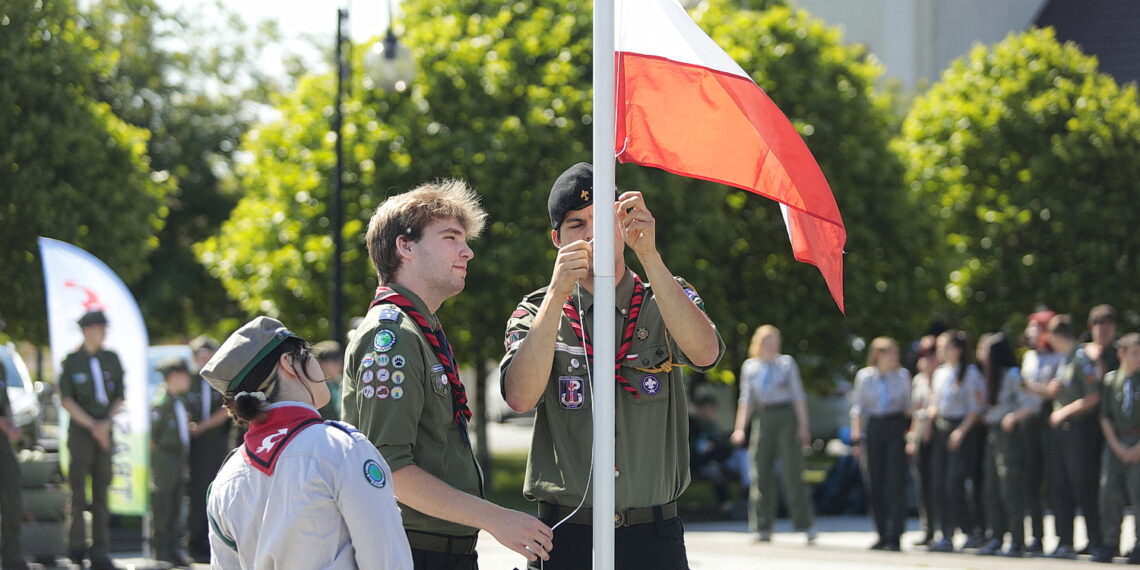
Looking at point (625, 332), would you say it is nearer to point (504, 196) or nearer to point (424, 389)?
point (424, 389)

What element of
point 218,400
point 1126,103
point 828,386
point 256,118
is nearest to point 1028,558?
point 218,400

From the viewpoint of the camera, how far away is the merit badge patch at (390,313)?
4.07 metres

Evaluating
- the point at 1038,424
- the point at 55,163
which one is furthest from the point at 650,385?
the point at 55,163

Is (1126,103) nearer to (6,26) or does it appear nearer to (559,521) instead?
(6,26)

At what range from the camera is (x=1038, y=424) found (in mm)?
13266

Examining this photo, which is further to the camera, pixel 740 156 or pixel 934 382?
pixel 934 382

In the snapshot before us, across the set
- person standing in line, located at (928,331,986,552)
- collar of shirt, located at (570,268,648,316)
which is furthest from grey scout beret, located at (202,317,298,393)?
person standing in line, located at (928,331,986,552)

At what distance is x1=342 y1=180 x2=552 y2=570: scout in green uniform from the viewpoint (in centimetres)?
394

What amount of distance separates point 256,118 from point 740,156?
107 ft

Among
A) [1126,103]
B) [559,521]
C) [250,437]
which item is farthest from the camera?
[1126,103]

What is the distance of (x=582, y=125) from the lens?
69.0ft

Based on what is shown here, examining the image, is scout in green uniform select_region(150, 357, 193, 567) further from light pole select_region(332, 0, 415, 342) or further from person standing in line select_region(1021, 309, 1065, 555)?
person standing in line select_region(1021, 309, 1065, 555)

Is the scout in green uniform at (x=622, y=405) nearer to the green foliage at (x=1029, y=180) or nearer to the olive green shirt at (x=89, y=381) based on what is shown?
the olive green shirt at (x=89, y=381)

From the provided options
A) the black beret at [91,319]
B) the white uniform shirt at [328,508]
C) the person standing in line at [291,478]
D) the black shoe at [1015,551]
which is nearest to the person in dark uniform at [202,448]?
the black beret at [91,319]
